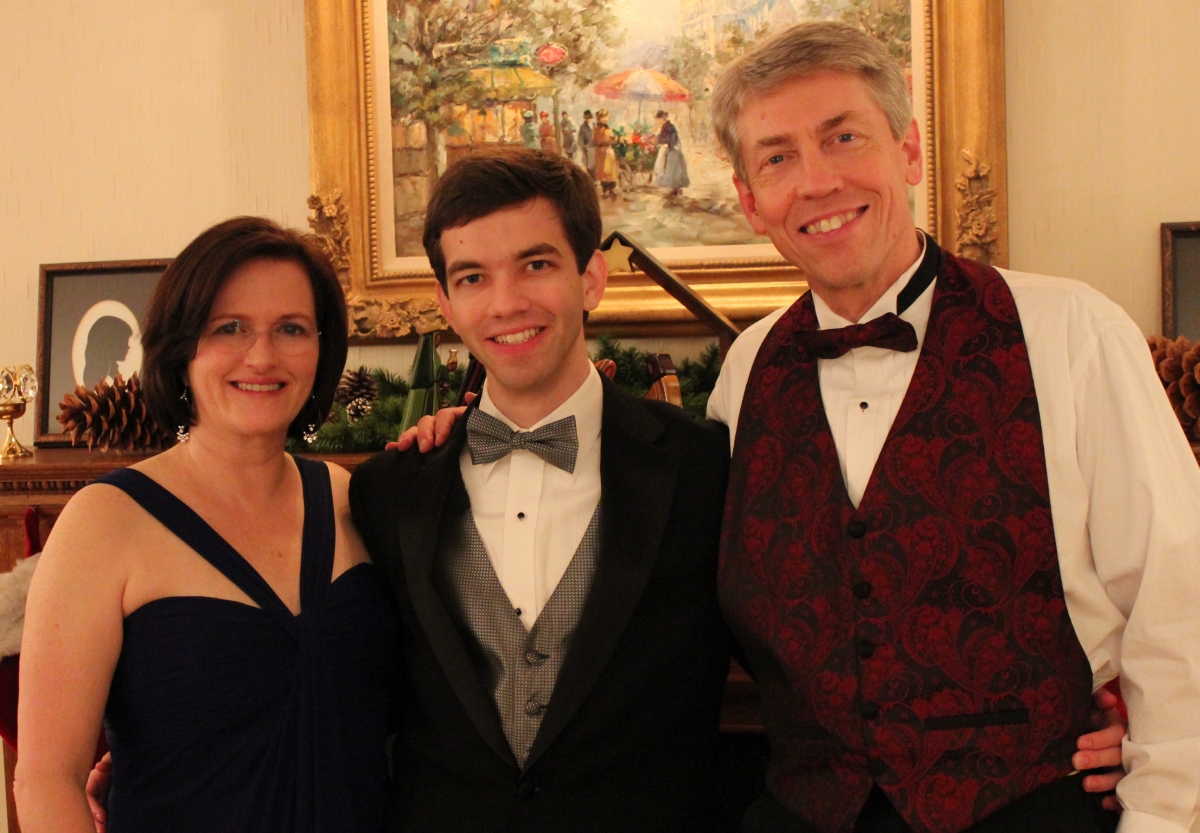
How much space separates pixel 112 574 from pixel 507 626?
2.09ft

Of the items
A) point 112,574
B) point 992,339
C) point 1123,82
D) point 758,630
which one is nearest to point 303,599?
point 112,574

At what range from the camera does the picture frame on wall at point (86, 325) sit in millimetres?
2912

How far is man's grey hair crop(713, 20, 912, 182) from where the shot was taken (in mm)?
1658

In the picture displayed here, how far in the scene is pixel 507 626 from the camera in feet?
5.69

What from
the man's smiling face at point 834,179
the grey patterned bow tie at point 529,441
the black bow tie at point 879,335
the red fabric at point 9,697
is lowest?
the red fabric at point 9,697

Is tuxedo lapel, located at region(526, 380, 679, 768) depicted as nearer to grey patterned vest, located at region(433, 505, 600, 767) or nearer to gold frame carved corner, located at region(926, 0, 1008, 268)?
grey patterned vest, located at region(433, 505, 600, 767)

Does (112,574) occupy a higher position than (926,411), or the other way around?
(926,411)

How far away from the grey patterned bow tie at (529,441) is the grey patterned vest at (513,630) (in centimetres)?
15

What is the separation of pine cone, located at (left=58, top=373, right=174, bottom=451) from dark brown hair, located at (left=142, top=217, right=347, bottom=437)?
0.69 m

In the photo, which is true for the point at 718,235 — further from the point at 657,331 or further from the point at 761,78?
the point at 761,78

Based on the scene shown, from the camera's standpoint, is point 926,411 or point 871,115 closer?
point 926,411

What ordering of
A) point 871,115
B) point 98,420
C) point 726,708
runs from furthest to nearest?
point 98,420 < point 726,708 < point 871,115

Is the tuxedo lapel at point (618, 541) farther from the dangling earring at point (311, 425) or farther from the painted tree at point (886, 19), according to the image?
the painted tree at point (886, 19)

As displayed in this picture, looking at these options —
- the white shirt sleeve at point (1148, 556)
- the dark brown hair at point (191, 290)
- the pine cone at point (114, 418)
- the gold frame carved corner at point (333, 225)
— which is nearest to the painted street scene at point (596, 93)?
the gold frame carved corner at point (333, 225)
